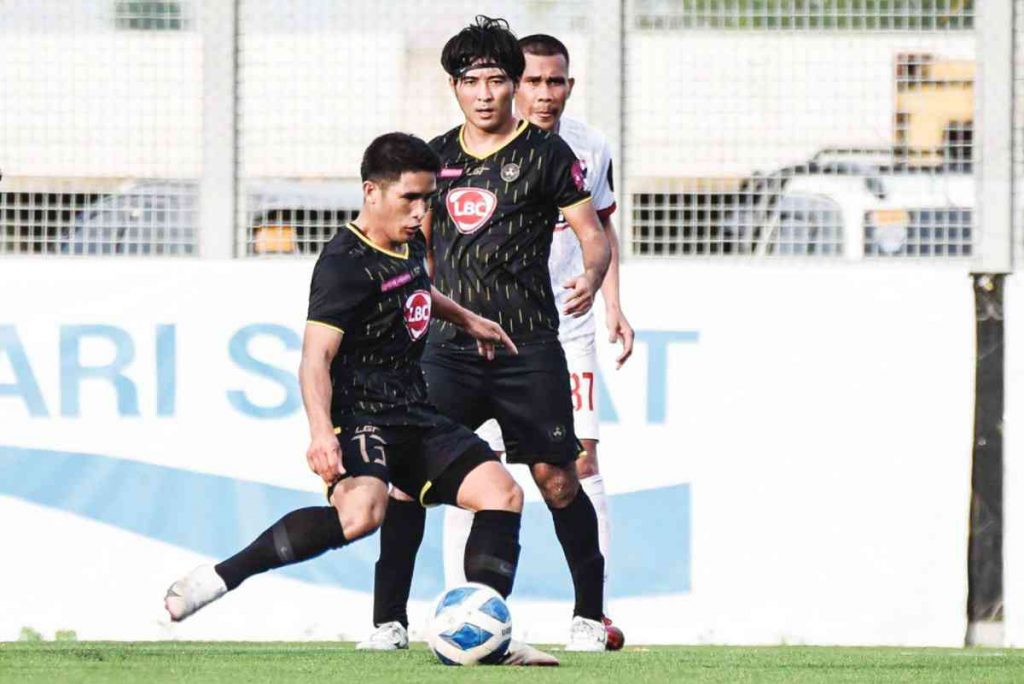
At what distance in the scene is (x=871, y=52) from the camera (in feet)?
29.7

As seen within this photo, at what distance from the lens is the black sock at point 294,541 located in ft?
19.4

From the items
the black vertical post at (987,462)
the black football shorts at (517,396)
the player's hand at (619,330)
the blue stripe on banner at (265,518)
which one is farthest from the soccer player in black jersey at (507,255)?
the black vertical post at (987,462)

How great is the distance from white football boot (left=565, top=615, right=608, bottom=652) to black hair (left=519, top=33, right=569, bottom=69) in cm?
206


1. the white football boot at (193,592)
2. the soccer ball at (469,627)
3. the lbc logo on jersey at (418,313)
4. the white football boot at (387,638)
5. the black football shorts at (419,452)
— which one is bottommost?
the white football boot at (387,638)

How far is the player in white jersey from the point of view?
7652 mm

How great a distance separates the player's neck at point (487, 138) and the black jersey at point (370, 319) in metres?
0.81

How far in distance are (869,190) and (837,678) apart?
354 centimetres

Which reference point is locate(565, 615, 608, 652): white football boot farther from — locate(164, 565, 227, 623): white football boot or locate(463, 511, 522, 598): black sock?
locate(164, 565, 227, 623): white football boot

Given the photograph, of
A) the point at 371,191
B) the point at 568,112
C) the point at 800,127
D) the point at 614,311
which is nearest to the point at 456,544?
the point at 614,311

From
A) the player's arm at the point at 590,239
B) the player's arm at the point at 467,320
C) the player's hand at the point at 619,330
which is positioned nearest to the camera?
the player's arm at the point at 467,320

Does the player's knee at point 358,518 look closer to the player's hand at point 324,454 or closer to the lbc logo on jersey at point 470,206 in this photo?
the player's hand at point 324,454

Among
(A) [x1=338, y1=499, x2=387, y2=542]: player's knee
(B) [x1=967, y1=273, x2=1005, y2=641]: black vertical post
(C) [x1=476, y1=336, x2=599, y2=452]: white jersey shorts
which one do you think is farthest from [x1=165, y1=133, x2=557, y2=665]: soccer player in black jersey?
(B) [x1=967, y1=273, x2=1005, y2=641]: black vertical post

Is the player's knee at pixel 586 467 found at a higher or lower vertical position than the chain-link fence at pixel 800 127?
lower

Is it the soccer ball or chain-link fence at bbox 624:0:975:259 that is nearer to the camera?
the soccer ball
